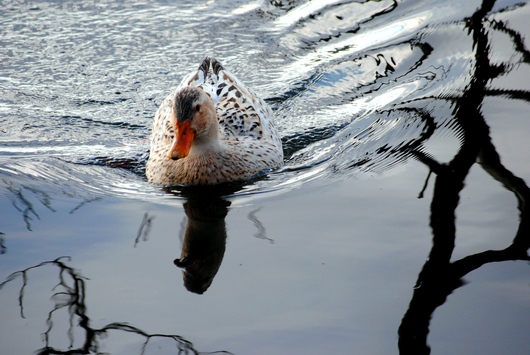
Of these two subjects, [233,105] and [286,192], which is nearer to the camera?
[286,192]

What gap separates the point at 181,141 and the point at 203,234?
1.10 m

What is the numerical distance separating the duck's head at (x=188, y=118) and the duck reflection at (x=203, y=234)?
0.43 metres

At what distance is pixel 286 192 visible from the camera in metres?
6.43

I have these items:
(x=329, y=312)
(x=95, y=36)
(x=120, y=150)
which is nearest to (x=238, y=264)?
(x=329, y=312)

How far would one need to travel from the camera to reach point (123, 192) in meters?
6.65

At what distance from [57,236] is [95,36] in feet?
17.8

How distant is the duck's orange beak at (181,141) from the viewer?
6379 mm

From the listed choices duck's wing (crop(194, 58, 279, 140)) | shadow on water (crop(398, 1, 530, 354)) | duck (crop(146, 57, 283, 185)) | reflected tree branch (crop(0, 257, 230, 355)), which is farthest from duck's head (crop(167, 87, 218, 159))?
shadow on water (crop(398, 1, 530, 354))

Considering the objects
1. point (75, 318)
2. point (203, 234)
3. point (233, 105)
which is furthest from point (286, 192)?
point (75, 318)

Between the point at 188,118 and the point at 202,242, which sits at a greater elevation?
the point at 188,118

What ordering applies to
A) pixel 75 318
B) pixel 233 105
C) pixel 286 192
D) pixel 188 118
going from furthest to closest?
pixel 233 105 < pixel 188 118 < pixel 286 192 < pixel 75 318

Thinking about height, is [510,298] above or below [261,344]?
above

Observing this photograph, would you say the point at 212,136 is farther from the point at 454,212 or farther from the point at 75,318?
the point at 75,318

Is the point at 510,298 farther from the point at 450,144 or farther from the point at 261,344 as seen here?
the point at 450,144
